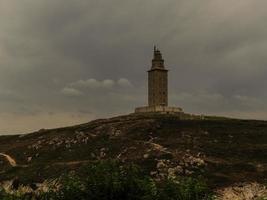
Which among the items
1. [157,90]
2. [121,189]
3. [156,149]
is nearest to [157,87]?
[157,90]

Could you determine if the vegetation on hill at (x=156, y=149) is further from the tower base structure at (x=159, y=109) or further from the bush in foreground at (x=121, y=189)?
the bush in foreground at (x=121, y=189)

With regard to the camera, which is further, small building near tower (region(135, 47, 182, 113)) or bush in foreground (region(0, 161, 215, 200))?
small building near tower (region(135, 47, 182, 113))

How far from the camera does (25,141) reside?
136 meters

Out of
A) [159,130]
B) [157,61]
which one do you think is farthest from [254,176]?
[157,61]

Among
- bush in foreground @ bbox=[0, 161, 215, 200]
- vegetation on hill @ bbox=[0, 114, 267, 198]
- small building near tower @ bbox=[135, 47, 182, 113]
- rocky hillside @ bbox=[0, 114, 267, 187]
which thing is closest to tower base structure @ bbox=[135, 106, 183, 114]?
small building near tower @ bbox=[135, 47, 182, 113]

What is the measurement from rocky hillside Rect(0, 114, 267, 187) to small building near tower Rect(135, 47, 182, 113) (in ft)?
48.9

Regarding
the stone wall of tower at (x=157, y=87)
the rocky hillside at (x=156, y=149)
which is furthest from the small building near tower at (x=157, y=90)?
the rocky hillside at (x=156, y=149)

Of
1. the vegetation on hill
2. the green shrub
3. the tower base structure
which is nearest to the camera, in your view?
the green shrub

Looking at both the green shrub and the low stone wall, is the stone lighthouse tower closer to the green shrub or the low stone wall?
the low stone wall

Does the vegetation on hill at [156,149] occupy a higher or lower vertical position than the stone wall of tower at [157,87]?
lower

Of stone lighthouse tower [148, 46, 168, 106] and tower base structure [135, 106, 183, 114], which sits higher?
stone lighthouse tower [148, 46, 168, 106]

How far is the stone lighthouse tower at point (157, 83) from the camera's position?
158625 millimetres

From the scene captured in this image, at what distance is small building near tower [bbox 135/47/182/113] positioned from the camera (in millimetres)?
155500

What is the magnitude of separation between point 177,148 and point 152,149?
519 centimetres
